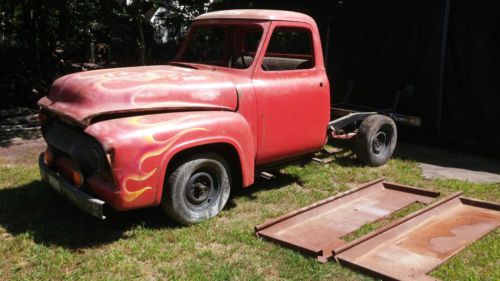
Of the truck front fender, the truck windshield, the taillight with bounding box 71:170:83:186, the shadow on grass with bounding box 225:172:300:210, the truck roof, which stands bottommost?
the shadow on grass with bounding box 225:172:300:210

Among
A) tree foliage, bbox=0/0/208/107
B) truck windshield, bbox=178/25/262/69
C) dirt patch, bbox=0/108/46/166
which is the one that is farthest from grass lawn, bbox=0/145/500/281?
tree foliage, bbox=0/0/208/107

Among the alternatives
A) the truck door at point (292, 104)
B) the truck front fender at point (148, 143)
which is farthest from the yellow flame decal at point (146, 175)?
the truck door at point (292, 104)

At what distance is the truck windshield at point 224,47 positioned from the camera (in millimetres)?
5727

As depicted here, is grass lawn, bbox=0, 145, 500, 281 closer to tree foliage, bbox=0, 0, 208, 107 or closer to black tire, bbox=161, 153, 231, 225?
black tire, bbox=161, 153, 231, 225

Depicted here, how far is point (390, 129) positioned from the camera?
689cm

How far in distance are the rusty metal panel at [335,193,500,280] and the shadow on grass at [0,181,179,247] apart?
175cm

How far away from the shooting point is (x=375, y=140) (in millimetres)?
6789

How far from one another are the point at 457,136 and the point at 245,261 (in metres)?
5.06

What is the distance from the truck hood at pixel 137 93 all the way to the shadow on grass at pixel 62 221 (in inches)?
39.6

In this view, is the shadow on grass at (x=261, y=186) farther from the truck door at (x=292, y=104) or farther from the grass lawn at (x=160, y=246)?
the truck door at (x=292, y=104)

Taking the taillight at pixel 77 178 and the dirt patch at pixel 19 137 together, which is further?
the dirt patch at pixel 19 137

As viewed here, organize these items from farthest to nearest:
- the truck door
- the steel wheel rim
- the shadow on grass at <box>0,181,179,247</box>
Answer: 1. the truck door
2. the steel wheel rim
3. the shadow on grass at <box>0,181,179,247</box>

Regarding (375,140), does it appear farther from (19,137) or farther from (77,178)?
(19,137)

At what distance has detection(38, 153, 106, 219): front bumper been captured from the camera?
155 inches
